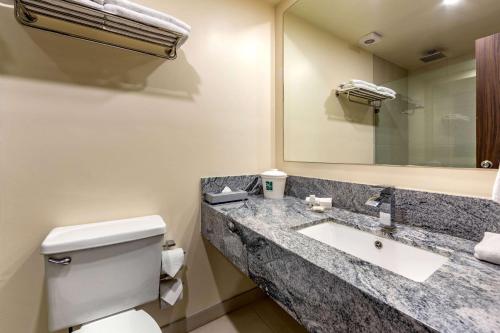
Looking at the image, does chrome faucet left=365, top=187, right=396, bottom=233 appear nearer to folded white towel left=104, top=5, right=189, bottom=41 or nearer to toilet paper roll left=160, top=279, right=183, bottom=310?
toilet paper roll left=160, top=279, right=183, bottom=310

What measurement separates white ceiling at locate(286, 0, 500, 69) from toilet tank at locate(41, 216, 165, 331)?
1.45m

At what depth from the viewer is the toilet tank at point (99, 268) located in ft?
3.03

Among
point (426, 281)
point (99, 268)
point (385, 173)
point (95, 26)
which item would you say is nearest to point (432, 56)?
point (385, 173)

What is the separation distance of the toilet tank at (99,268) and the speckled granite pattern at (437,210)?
3.22ft

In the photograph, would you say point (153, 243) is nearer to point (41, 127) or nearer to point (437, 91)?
point (41, 127)

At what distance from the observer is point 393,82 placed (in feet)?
3.71

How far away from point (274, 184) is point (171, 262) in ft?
2.50

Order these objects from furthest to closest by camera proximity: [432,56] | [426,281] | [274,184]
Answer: [274,184] < [432,56] < [426,281]

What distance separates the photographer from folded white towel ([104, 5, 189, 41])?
37.2 inches

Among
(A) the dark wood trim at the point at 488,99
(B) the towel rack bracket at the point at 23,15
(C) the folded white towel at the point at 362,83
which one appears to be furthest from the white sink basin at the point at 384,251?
(B) the towel rack bracket at the point at 23,15

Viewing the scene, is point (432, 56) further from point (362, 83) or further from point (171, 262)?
point (171, 262)

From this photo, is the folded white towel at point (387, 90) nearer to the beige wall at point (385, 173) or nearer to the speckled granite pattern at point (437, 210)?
the beige wall at point (385, 173)

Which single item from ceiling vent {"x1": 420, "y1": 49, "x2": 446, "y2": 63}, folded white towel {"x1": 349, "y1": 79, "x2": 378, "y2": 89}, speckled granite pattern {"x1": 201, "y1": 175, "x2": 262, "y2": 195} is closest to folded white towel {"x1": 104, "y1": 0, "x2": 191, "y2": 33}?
speckled granite pattern {"x1": 201, "y1": 175, "x2": 262, "y2": 195}

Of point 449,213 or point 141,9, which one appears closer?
point 449,213
